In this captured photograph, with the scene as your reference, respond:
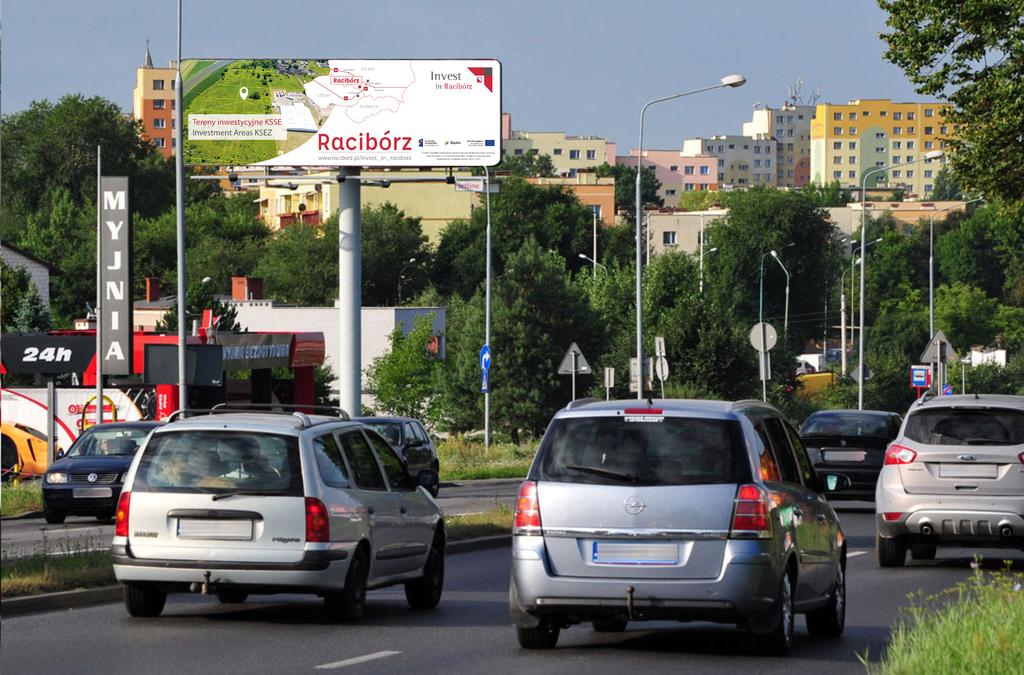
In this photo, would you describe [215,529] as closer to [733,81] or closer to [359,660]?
[359,660]

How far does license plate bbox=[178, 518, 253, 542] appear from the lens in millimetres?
13188

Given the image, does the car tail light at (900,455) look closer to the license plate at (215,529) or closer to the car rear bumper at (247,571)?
the car rear bumper at (247,571)

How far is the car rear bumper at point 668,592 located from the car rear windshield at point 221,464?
2.53 metres

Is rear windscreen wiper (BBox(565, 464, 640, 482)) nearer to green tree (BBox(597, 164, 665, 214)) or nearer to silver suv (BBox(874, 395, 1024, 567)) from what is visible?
silver suv (BBox(874, 395, 1024, 567))

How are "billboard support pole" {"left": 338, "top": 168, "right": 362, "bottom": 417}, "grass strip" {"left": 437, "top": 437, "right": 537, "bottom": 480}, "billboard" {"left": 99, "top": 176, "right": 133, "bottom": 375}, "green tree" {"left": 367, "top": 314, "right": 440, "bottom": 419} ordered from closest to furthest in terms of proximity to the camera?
"billboard" {"left": 99, "top": 176, "right": 133, "bottom": 375}
"grass strip" {"left": 437, "top": 437, "right": 537, "bottom": 480}
"billboard support pole" {"left": 338, "top": 168, "right": 362, "bottom": 417}
"green tree" {"left": 367, "top": 314, "right": 440, "bottom": 419}

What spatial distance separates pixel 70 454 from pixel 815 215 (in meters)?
113

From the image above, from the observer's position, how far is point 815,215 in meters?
137

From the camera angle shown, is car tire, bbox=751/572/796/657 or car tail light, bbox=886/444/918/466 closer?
car tire, bbox=751/572/796/657

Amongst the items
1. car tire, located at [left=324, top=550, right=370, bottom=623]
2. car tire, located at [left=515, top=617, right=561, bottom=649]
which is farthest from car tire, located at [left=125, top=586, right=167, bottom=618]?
car tire, located at [left=515, top=617, right=561, bottom=649]

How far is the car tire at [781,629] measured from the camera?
37.7 ft

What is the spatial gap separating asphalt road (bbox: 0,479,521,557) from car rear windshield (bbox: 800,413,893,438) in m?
4.86

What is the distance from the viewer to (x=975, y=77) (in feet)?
105

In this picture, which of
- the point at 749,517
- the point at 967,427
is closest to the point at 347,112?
the point at 967,427

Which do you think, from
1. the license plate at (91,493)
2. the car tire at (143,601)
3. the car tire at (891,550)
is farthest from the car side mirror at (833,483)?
the license plate at (91,493)
